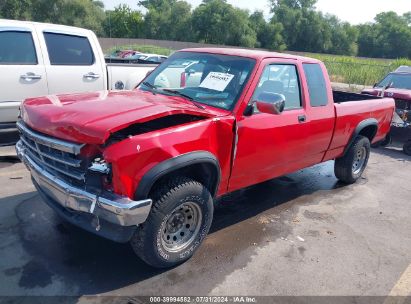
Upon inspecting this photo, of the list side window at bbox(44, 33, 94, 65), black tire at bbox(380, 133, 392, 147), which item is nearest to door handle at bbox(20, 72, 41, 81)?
side window at bbox(44, 33, 94, 65)

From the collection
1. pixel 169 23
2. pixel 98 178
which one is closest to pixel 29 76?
pixel 98 178

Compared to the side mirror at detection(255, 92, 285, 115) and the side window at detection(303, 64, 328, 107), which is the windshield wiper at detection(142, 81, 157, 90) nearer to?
the side mirror at detection(255, 92, 285, 115)

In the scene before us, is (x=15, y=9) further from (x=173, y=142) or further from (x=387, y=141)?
(x=173, y=142)

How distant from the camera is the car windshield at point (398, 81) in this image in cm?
1016

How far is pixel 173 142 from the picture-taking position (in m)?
3.09

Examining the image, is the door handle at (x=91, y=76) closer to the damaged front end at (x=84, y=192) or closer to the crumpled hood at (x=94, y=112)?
the crumpled hood at (x=94, y=112)

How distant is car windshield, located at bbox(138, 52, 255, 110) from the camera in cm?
→ 385

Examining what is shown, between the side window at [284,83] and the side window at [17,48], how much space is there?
3919 millimetres

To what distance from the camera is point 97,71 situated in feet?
22.2

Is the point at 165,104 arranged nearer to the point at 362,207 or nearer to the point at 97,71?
the point at 362,207

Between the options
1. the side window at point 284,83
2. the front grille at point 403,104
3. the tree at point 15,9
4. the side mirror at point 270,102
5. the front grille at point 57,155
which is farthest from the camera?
the tree at point 15,9

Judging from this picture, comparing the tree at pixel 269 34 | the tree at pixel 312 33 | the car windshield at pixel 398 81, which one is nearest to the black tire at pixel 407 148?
the car windshield at pixel 398 81

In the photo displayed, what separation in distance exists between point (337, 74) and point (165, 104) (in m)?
23.9

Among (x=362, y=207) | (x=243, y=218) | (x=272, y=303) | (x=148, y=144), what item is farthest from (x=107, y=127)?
(x=362, y=207)
